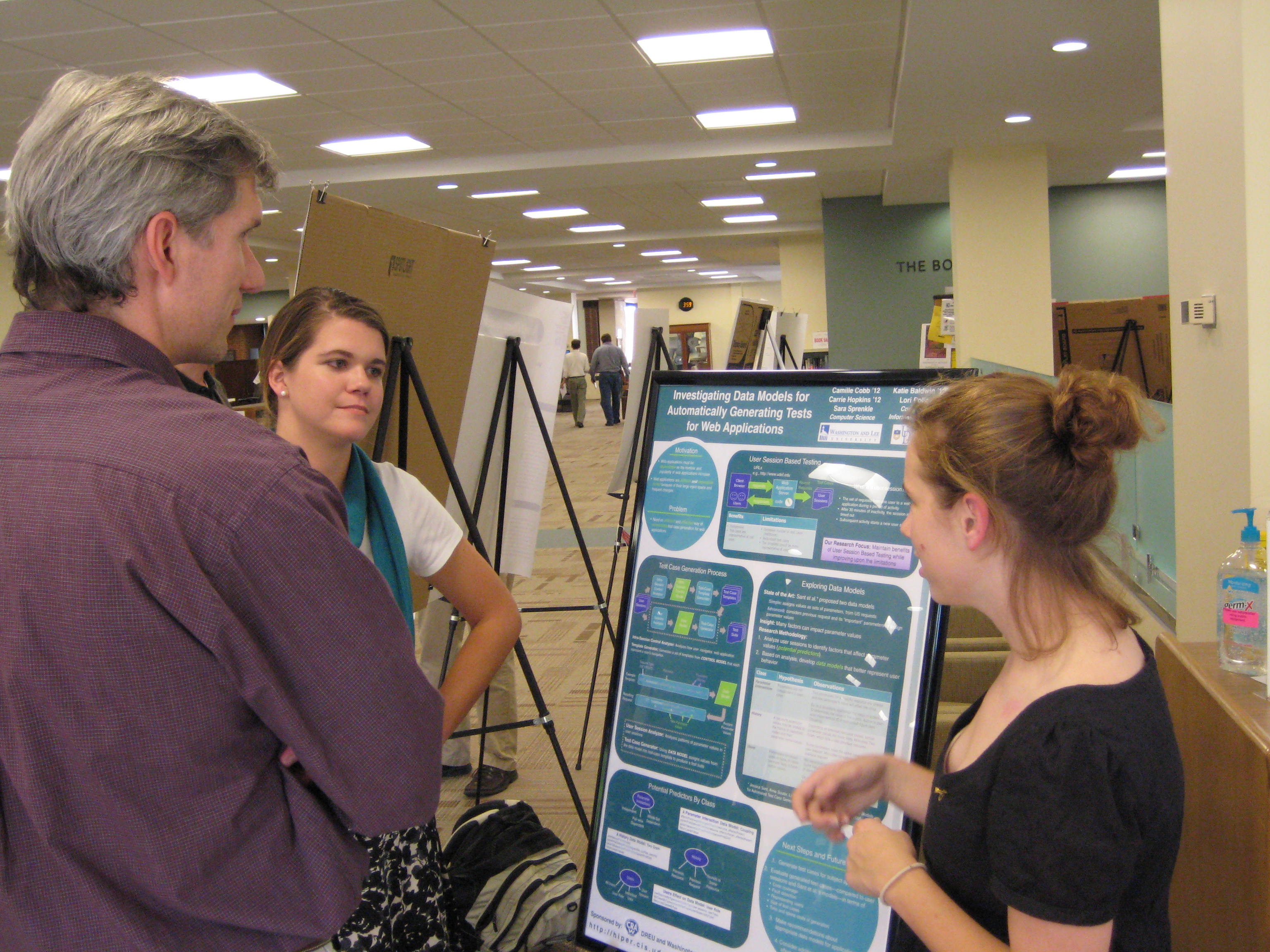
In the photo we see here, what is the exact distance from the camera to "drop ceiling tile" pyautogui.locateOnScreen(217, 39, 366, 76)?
523 cm

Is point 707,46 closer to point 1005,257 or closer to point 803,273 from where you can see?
point 1005,257

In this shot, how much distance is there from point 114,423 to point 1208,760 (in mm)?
1496

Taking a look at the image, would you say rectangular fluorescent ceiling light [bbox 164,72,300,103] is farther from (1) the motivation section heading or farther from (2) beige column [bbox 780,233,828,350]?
(2) beige column [bbox 780,233,828,350]

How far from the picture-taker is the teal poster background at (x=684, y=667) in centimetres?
165

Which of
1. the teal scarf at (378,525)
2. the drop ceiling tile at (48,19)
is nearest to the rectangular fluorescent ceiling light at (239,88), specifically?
the drop ceiling tile at (48,19)

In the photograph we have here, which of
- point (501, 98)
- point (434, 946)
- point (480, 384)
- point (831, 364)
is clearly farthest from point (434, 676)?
point (831, 364)

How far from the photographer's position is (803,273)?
613 inches

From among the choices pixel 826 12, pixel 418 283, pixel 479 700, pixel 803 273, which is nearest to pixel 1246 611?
pixel 418 283

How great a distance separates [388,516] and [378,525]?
26 millimetres

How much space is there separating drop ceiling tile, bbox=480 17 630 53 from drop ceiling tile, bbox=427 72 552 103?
21.8 inches

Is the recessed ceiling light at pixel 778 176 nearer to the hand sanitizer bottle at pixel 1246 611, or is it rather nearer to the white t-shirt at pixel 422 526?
the white t-shirt at pixel 422 526

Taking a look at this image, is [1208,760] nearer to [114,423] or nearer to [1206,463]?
[1206,463]

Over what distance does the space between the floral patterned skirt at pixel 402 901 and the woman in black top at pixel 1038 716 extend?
2.95 feet

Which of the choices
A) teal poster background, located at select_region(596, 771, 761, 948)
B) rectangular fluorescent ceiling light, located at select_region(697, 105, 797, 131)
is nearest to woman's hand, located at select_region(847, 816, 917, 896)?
teal poster background, located at select_region(596, 771, 761, 948)
